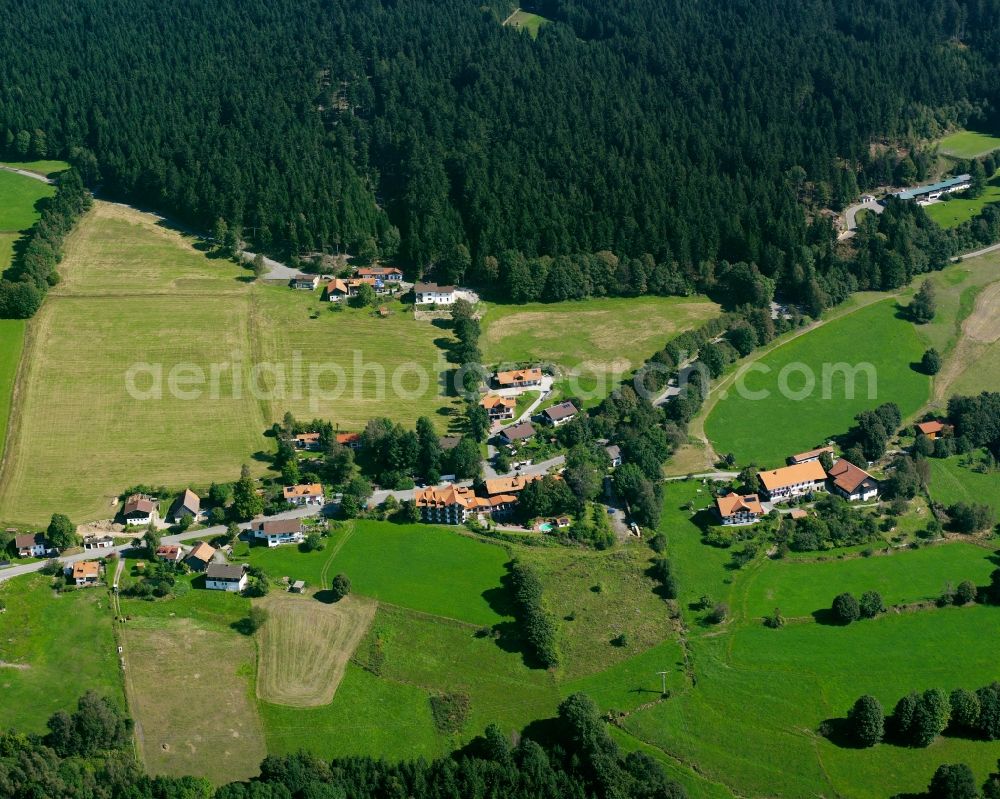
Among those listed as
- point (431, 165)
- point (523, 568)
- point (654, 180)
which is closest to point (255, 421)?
point (523, 568)

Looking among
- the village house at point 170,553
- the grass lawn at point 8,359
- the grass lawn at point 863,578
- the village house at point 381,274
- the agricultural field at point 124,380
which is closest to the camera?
the grass lawn at point 863,578

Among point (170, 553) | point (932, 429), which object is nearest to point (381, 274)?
point (170, 553)

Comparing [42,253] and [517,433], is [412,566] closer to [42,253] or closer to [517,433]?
[517,433]

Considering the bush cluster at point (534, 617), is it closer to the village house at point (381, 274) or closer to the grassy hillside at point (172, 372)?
the grassy hillside at point (172, 372)

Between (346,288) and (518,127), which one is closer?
(346,288)

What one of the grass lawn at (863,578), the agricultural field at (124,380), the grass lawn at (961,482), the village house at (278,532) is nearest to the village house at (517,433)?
the village house at (278,532)

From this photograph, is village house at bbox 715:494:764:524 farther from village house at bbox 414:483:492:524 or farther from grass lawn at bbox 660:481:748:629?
village house at bbox 414:483:492:524

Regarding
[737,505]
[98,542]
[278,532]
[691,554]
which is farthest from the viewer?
[737,505]
